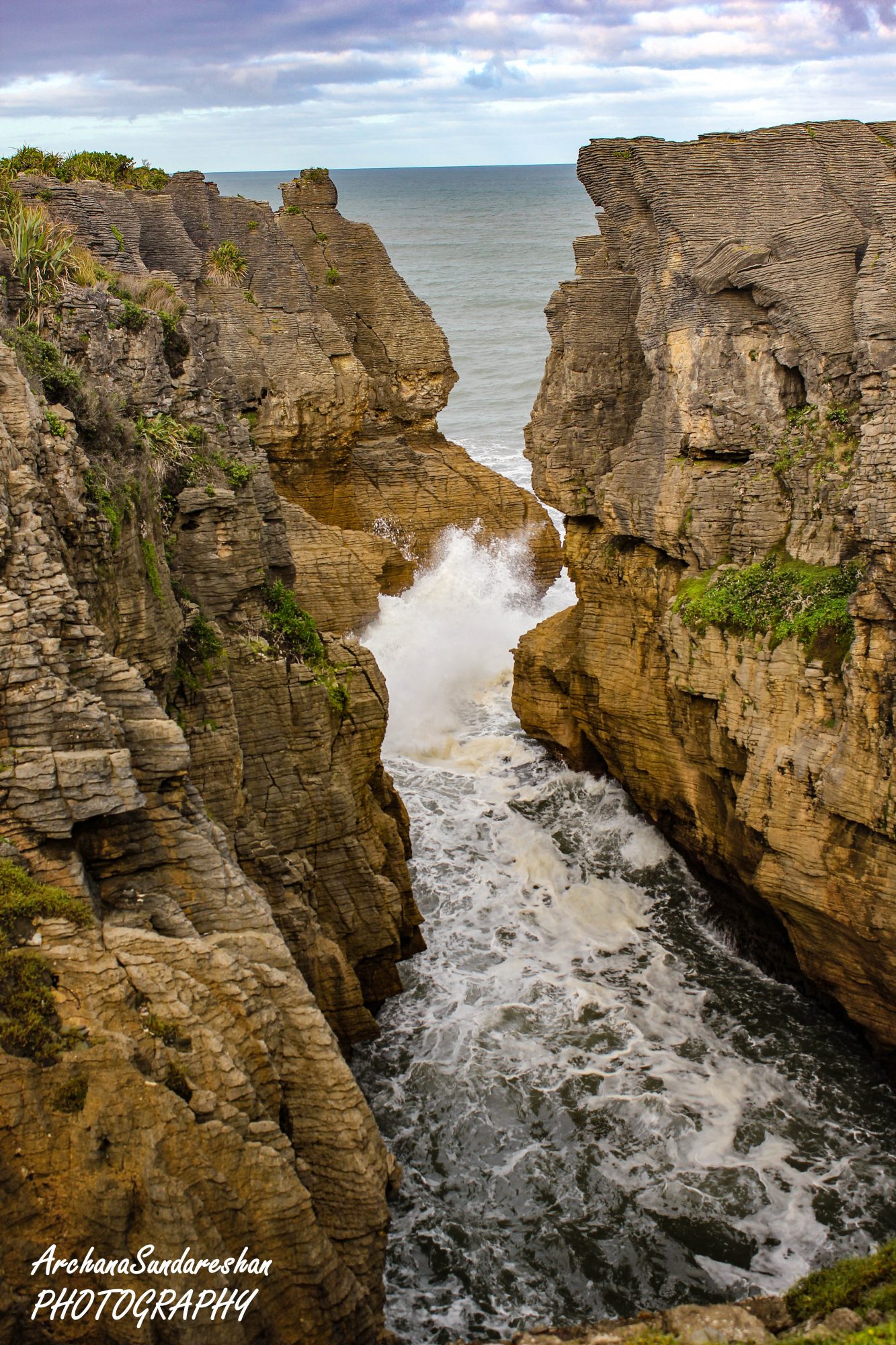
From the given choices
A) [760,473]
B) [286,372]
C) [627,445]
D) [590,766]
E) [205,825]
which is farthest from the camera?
[286,372]

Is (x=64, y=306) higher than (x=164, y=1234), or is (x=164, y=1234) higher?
(x=64, y=306)

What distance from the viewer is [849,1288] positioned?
9.73 m

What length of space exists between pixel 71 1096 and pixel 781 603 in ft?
34.4

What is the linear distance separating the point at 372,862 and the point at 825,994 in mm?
6036

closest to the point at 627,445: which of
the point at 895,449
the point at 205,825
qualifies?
the point at 895,449

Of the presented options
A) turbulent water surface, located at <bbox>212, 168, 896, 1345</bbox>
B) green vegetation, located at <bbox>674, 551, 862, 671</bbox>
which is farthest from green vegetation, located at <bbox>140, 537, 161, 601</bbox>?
green vegetation, located at <bbox>674, 551, 862, 671</bbox>

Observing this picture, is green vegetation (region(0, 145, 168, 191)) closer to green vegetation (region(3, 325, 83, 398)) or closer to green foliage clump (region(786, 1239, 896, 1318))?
green vegetation (region(3, 325, 83, 398))

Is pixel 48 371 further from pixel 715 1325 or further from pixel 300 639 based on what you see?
pixel 715 1325

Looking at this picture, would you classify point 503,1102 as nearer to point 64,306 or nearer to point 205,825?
point 205,825

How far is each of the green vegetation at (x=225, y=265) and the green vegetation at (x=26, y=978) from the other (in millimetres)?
20208

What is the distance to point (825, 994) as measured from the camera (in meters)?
15.7

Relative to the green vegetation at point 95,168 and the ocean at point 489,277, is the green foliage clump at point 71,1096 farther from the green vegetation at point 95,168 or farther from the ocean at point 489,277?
the ocean at point 489,277

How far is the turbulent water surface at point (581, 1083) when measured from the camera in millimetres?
12188

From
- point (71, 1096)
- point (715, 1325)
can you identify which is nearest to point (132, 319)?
point (71, 1096)
